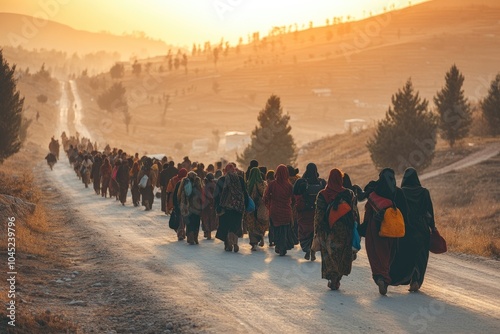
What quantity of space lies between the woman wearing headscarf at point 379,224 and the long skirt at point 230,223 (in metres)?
4.82

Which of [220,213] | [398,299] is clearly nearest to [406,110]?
[220,213]

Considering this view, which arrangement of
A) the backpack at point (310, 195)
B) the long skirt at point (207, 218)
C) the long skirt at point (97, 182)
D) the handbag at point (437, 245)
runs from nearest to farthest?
the handbag at point (437, 245) < the backpack at point (310, 195) < the long skirt at point (207, 218) < the long skirt at point (97, 182)

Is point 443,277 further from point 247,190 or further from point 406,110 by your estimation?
point 406,110

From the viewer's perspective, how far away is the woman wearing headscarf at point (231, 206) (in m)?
14.7

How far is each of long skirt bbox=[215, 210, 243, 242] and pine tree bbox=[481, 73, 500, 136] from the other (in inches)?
1526

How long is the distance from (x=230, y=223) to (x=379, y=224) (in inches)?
206

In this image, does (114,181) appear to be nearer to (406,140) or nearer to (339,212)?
(339,212)

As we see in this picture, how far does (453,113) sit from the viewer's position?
47.1 meters

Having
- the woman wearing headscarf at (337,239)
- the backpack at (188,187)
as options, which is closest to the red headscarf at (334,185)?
the woman wearing headscarf at (337,239)

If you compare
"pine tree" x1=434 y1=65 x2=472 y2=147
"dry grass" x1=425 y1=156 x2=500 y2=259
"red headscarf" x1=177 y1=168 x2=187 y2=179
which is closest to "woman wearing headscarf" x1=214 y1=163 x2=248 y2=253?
"red headscarf" x1=177 y1=168 x2=187 y2=179

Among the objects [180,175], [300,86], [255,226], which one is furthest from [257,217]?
[300,86]

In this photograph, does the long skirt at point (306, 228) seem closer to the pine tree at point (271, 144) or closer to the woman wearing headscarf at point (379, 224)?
the woman wearing headscarf at point (379, 224)

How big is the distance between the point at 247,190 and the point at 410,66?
553ft

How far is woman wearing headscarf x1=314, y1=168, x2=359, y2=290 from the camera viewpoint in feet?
34.2
